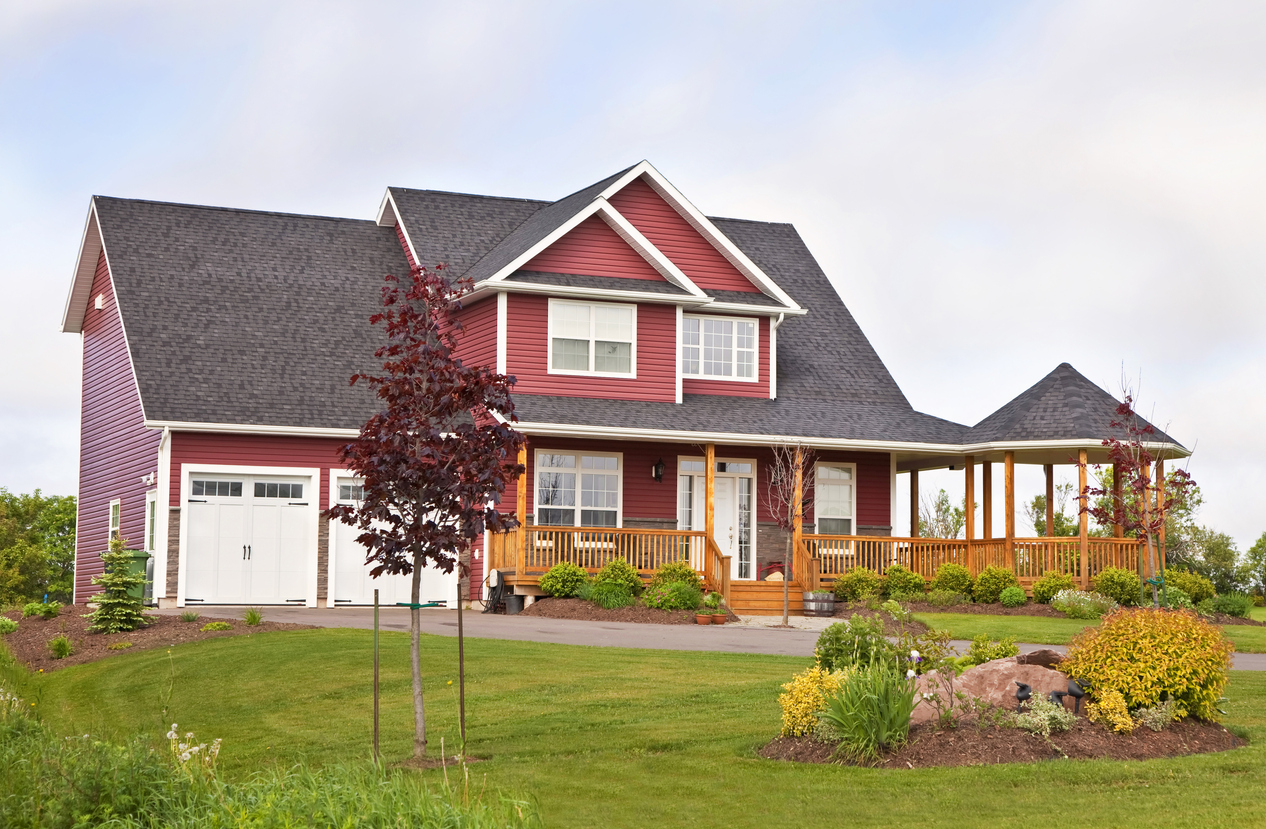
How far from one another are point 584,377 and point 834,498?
6.02 m

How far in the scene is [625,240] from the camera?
27.5 m

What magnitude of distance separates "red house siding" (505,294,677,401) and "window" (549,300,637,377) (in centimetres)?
14

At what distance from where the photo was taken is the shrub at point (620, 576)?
79.7 feet

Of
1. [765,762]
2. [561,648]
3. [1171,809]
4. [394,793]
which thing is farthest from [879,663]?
[561,648]

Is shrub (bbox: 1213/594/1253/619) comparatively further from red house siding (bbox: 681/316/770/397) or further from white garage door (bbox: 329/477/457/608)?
white garage door (bbox: 329/477/457/608)

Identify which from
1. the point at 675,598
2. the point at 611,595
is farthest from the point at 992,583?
the point at 611,595

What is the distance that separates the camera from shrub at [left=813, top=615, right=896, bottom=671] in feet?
36.1

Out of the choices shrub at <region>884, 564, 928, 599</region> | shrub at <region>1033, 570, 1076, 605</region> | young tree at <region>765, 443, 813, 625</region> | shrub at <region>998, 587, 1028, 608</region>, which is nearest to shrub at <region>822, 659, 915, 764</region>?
young tree at <region>765, 443, 813, 625</region>

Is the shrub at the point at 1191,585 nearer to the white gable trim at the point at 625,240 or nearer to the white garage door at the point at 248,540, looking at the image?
the white gable trim at the point at 625,240

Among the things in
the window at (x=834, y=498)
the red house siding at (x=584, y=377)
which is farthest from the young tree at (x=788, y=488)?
the red house siding at (x=584, y=377)

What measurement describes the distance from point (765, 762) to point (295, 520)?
17.3 meters

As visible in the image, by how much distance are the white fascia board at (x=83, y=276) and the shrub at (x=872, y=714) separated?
2375cm

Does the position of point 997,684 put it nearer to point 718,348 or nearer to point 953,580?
point 953,580

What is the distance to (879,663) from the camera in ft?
34.9
